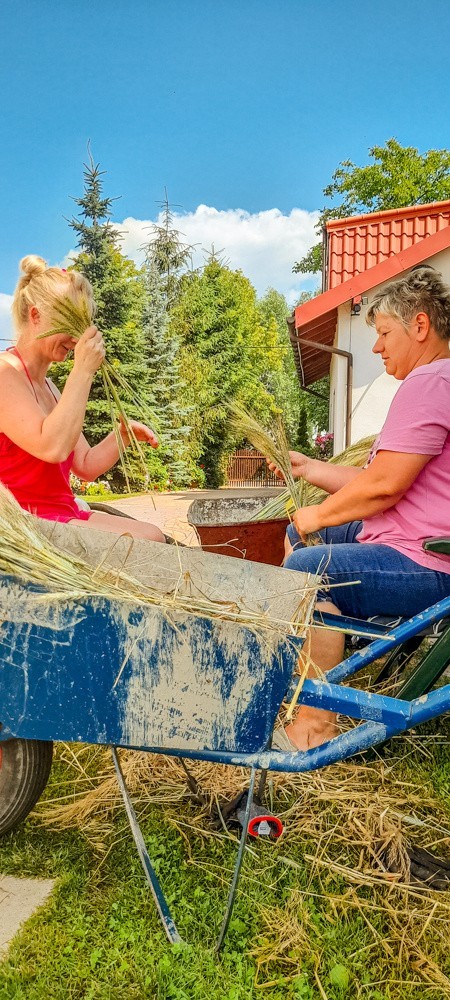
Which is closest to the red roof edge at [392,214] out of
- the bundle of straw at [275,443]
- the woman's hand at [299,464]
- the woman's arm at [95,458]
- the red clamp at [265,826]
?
the bundle of straw at [275,443]

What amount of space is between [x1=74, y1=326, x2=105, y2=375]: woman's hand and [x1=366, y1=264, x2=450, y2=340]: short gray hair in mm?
999

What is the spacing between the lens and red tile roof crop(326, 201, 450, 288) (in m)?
11.6

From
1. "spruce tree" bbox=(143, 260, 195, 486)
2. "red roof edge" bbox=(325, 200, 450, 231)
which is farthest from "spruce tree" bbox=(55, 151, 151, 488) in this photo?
"red roof edge" bbox=(325, 200, 450, 231)

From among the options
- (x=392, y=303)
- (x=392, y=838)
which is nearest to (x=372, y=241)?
(x=392, y=303)

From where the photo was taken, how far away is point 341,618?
84.7 inches

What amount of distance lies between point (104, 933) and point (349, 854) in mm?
753

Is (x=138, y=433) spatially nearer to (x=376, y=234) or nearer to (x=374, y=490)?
(x=374, y=490)

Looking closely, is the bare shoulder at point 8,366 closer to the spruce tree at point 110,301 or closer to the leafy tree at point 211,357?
the spruce tree at point 110,301

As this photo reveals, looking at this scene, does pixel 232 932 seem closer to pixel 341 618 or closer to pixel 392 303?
pixel 341 618

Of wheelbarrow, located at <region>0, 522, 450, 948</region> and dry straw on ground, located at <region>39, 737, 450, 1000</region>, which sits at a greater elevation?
wheelbarrow, located at <region>0, 522, 450, 948</region>

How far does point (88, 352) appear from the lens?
2.16m

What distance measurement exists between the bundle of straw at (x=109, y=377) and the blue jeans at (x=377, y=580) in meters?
0.76

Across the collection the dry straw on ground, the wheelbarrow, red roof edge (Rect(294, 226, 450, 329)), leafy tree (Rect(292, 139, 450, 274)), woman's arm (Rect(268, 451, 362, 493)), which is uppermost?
leafy tree (Rect(292, 139, 450, 274))

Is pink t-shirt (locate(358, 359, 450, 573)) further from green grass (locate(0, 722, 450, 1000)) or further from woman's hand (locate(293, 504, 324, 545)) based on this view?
green grass (locate(0, 722, 450, 1000))
